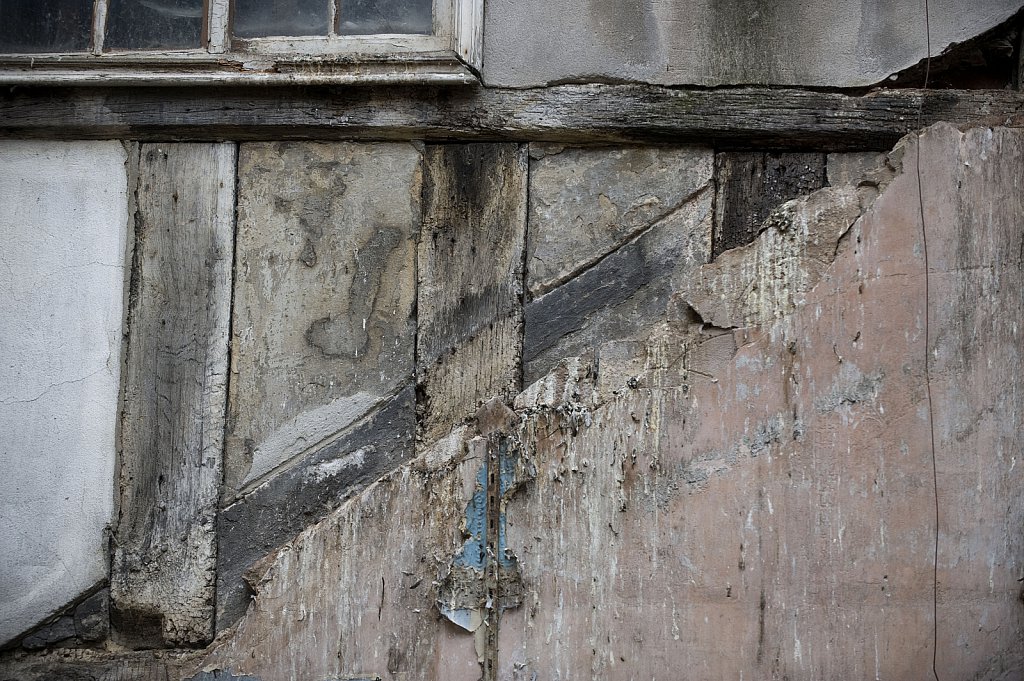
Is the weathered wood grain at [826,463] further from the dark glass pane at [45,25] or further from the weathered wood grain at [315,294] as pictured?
the dark glass pane at [45,25]

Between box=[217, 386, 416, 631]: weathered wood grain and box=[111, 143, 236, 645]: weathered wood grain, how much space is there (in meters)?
0.06

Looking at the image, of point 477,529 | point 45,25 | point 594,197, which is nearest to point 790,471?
point 477,529

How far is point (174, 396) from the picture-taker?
9.43 ft

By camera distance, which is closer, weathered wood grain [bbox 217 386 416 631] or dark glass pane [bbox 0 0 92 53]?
weathered wood grain [bbox 217 386 416 631]

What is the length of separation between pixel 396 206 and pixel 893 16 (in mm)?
1688

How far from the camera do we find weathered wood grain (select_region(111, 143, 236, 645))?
283 centimetres

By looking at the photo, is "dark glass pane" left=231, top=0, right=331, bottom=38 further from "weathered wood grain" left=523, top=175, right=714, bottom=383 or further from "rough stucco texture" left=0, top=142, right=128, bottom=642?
"weathered wood grain" left=523, top=175, right=714, bottom=383

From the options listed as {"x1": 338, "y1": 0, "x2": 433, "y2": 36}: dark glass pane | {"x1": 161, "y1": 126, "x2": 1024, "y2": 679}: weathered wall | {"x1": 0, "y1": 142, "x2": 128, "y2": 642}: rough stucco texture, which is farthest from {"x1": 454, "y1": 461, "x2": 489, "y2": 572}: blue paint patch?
{"x1": 338, "y1": 0, "x2": 433, "y2": 36}: dark glass pane

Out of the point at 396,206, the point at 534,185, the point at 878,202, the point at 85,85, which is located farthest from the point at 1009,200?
the point at 85,85

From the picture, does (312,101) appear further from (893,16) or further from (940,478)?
(940,478)

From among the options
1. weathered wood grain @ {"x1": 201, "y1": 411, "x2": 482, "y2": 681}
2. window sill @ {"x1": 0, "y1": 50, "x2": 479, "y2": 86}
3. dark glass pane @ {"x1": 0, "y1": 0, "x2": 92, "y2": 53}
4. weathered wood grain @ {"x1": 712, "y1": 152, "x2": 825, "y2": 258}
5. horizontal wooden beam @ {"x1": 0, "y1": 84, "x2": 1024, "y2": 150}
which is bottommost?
weathered wood grain @ {"x1": 201, "y1": 411, "x2": 482, "y2": 681}

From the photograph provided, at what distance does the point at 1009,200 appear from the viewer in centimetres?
242

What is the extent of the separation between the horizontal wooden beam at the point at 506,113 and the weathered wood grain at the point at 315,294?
99 millimetres

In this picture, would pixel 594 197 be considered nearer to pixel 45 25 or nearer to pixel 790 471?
pixel 790 471
